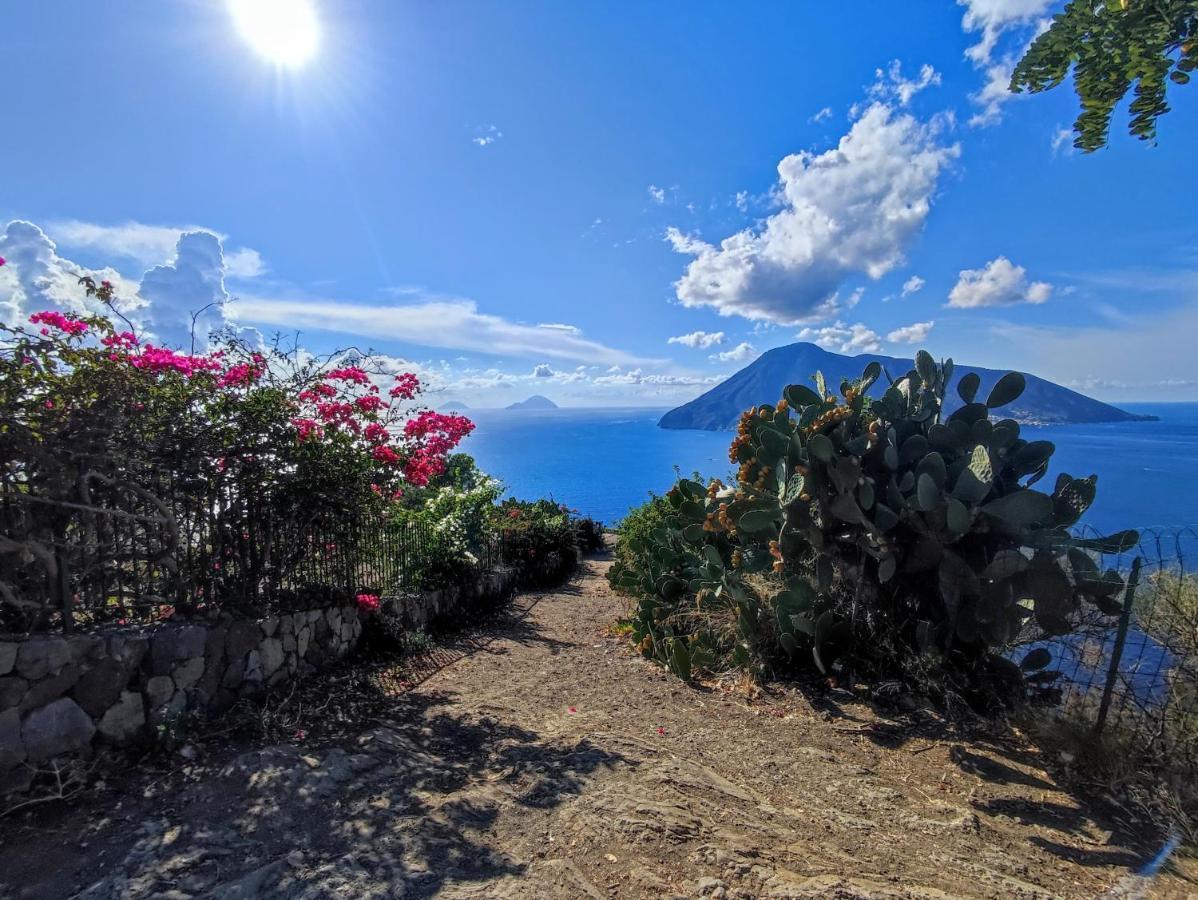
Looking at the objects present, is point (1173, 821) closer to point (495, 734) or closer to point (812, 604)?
point (812, 604)

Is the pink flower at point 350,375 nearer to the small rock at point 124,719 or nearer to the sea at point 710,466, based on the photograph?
the small rock at point 124,719

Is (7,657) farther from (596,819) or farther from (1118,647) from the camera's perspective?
(1118,647)

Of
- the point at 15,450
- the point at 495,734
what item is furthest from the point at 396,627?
the point at 15,450

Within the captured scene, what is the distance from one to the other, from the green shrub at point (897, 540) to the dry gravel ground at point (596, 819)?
67 centimetres

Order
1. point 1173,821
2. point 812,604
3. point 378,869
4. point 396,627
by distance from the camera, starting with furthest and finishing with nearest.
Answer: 1. point 396,627
2. point 812,604
3. point 1173,821
4. point 378,869

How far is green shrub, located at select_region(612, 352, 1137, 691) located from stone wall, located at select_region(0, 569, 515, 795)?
3.45m

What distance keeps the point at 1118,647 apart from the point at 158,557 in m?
6.24

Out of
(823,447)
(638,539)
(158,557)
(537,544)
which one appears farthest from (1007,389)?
(537,544)

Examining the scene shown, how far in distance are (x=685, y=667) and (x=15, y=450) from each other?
500cm

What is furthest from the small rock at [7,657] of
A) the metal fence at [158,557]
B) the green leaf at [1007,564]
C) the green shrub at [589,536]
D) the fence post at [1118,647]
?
the green shrub at [589,536]

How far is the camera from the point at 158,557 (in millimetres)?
3969

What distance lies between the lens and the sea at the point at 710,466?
14.5 metres

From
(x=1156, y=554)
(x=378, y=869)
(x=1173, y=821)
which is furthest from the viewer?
(x=1156, y=554)

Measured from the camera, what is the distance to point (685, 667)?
5.18 m
